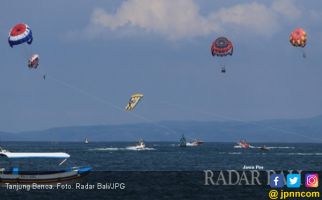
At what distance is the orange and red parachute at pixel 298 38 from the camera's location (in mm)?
137012

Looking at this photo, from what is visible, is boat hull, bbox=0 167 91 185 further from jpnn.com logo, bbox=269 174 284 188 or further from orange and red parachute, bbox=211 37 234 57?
orange and red parachute, bbox=211 37 234 57

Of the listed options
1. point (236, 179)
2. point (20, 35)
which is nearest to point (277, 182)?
point (236, 179)

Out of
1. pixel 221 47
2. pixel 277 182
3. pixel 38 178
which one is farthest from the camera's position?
pixel 221 47

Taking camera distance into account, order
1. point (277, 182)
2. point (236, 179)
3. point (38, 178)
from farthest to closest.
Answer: point (236, 179), point (277, 182), point (38, 178)

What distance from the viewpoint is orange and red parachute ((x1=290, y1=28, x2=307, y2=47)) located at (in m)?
137

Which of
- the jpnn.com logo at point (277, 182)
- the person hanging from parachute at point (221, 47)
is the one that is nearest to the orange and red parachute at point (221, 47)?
the person hanging from parachute at point (221, 47)

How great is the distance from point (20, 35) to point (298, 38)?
153 feet

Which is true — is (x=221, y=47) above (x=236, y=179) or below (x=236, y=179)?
above

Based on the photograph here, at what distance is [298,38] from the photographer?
138 metres

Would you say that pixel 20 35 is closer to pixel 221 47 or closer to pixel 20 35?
pixel 20 35

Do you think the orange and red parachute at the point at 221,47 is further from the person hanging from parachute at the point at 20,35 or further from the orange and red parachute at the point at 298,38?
the person hanging from parachute at the point at 20,35

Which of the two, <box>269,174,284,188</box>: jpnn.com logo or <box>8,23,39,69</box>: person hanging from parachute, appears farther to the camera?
<box>8,23,39,69</box>: person hanging from parachute

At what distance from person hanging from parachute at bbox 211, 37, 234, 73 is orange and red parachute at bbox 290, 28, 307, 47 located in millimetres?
10400

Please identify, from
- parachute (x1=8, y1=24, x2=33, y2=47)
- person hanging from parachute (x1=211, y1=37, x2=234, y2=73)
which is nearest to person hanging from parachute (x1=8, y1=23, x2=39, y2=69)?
parachute (x1=8, y1=24, x2=33, y2=47)
